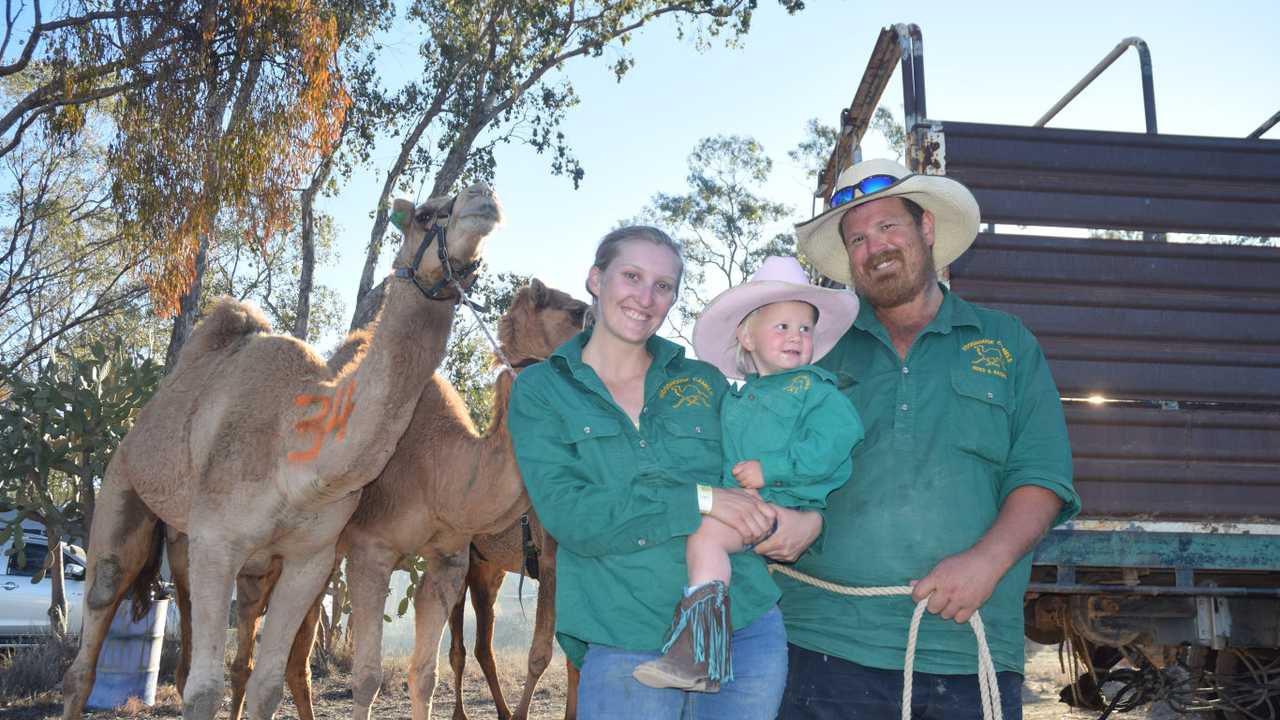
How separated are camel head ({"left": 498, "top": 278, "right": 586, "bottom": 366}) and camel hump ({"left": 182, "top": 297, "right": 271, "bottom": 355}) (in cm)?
183

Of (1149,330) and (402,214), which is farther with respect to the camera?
(402,214)

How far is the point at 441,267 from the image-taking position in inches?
226

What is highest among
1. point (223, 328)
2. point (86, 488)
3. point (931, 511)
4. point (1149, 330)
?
point (223, 328)

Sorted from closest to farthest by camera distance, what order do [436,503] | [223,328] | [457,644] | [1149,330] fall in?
[1149,330] → [436,503] → [223,328] → [457,644]

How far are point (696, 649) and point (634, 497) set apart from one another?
17.0 inches

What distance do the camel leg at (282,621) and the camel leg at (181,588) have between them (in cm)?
179

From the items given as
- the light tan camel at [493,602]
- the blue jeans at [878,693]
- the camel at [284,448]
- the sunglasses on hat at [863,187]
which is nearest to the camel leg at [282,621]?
the camel at [284,448]

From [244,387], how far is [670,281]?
4142 mm

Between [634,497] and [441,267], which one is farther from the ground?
[441,267]

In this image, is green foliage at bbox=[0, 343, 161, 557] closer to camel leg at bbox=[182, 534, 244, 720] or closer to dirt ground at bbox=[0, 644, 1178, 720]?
dirt ground at bbox=[0, 644, 1178, 720]

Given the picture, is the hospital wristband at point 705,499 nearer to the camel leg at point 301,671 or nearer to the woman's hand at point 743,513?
the woman's hand at point 743,513

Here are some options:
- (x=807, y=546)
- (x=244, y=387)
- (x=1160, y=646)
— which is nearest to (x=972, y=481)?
(x=807, y=546)

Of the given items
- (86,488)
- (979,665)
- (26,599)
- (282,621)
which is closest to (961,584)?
(979,665)

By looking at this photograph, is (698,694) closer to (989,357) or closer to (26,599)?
(989,357)
